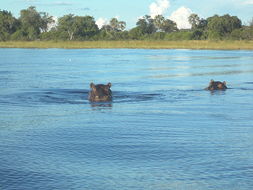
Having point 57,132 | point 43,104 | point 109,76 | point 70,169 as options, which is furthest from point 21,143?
point 109,76

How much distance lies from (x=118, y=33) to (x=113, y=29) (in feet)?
75.7

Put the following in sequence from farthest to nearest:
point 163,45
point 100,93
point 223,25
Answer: point 223,25 → point 163,45 → point 100,93

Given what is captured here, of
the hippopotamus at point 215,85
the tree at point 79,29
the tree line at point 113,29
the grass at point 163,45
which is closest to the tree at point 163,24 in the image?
the tree line at point 113,29

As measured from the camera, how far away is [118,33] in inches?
4454

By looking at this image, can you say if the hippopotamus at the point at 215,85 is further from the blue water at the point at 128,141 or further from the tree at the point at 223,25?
the tree at the point at 223,25

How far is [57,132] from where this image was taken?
12.6m

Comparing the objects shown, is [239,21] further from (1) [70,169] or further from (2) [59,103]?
(1) [70,169]

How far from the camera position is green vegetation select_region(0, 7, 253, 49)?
90.6m

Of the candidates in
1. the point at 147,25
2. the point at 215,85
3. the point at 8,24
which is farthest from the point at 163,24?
the point at 215,85

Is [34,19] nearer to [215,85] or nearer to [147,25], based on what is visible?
[147,25]

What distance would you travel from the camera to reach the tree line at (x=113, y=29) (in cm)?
10044

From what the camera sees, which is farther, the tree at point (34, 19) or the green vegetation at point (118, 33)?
the tree at point (34, 19)

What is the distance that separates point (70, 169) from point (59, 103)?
925 centimetres

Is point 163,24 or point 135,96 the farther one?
point 163,24
